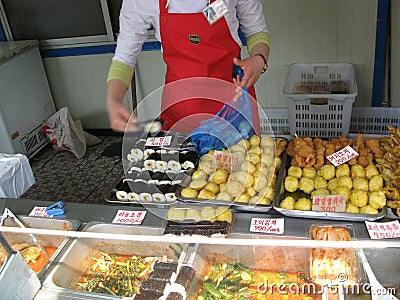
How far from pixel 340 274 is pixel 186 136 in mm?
1107

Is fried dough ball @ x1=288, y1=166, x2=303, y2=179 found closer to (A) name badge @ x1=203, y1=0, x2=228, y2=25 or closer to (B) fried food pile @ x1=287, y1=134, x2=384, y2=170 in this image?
(B) fried food pile @ x1=287, y1=134, x2=384, y2=170

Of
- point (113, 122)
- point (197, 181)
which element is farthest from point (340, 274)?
point (113, 122)

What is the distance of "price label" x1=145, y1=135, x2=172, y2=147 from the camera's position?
2.36m

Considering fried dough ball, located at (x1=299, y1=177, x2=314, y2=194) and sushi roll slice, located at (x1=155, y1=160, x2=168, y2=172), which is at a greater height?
sushi roll slice, located at (x1=155, y1=160, x2=168, y2=172)

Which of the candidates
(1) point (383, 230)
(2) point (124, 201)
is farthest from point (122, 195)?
(1) point (383, 230)

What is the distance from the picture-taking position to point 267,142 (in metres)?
2.36

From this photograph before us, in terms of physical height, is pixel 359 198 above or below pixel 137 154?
below

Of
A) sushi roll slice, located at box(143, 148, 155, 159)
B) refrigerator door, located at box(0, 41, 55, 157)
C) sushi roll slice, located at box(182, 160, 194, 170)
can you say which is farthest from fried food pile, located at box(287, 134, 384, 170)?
refrigerator door, located at box(0, 41, 55, 157)

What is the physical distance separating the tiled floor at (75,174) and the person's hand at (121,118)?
7.62 feet

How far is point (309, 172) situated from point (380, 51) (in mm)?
2728

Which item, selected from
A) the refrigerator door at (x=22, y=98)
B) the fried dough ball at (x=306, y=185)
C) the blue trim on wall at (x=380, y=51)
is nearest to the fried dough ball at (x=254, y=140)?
the fried dough ball at (x=306, y=185)

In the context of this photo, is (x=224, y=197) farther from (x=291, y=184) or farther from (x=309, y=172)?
(x=309, y=172)

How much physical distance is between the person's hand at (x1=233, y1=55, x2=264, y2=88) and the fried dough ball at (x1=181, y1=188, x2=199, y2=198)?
2.05 feet

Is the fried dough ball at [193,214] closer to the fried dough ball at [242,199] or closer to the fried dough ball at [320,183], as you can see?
the fried dough ball at [242,199]
